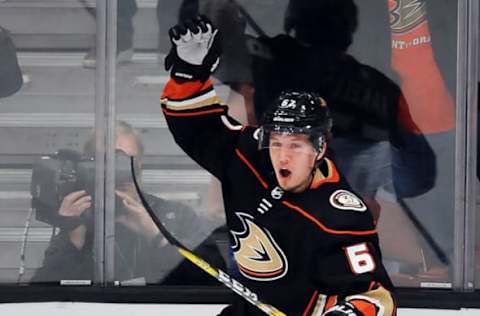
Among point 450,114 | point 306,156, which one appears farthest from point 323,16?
point 306,156

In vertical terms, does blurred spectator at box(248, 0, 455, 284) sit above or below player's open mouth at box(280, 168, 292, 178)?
below

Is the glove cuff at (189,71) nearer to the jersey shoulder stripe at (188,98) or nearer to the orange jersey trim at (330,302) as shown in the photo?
the jersey shoulder stripe at (188,98)

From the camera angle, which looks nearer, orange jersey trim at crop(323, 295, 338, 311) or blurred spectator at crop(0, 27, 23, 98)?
Result: orange jersey trim at crop(323, 295, 338, 311)

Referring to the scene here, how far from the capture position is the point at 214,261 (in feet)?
14.5

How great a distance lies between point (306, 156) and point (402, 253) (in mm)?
1283

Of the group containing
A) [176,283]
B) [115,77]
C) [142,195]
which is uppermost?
[115,77]

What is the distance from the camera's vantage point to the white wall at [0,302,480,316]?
4.30 m

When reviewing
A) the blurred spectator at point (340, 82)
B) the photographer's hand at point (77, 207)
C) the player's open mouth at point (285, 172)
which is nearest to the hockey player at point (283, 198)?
the player's open mouth at point (285, 172)

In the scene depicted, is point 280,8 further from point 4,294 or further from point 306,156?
point 4,294

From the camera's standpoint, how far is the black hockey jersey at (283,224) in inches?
125

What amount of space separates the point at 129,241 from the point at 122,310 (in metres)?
0.26

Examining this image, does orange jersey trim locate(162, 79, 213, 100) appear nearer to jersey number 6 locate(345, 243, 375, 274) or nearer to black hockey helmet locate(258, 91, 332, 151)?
black hockey helmet locate(258, 91, 332, 151)

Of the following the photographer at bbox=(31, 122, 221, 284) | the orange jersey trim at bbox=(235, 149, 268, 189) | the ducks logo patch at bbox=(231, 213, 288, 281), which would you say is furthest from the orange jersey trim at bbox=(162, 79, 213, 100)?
the photographer at bbox=(31, 122, 221, 284)

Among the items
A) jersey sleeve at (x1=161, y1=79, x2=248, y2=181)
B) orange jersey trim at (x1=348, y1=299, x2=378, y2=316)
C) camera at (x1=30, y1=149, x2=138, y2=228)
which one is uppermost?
jersey sleeve at (x1=161, y1=79, x2=248, y2=181)
